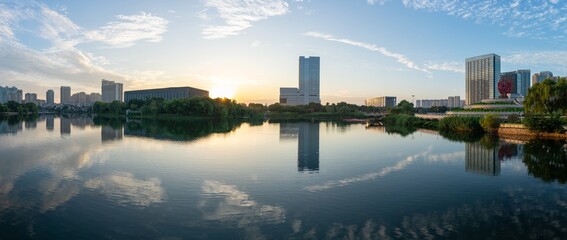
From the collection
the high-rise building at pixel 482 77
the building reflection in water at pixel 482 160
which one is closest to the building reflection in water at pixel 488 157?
the building reflection in water at pixel 482 160

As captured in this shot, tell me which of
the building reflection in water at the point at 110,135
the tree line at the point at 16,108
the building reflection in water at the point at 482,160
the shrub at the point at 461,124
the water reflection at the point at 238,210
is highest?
the tree line at the point at 16,108

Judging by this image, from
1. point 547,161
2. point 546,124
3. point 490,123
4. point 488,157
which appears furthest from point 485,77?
point 547,161

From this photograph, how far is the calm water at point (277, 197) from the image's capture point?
11719mm

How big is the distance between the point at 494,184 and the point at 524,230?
25.8 feet

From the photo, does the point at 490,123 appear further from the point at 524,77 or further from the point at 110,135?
the point at 524,77

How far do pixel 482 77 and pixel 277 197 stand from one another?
518ft

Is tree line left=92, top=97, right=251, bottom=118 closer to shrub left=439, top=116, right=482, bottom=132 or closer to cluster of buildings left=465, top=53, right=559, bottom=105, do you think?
shrub left=439, top=116, right=482, bottom=132

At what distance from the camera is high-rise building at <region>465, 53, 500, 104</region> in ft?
470

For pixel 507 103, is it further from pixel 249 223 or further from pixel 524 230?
pixel 249 223

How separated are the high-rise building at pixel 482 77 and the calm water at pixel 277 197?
13193cm

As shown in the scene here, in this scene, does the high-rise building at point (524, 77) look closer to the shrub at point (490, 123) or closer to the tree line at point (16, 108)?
the shrub at point (490, 123)

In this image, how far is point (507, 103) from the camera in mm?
71312

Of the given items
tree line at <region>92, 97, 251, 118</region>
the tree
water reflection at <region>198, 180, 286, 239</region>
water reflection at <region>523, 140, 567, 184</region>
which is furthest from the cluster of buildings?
water reflection at <region>198, 180, 286, 239</region>

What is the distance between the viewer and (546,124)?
147ft
